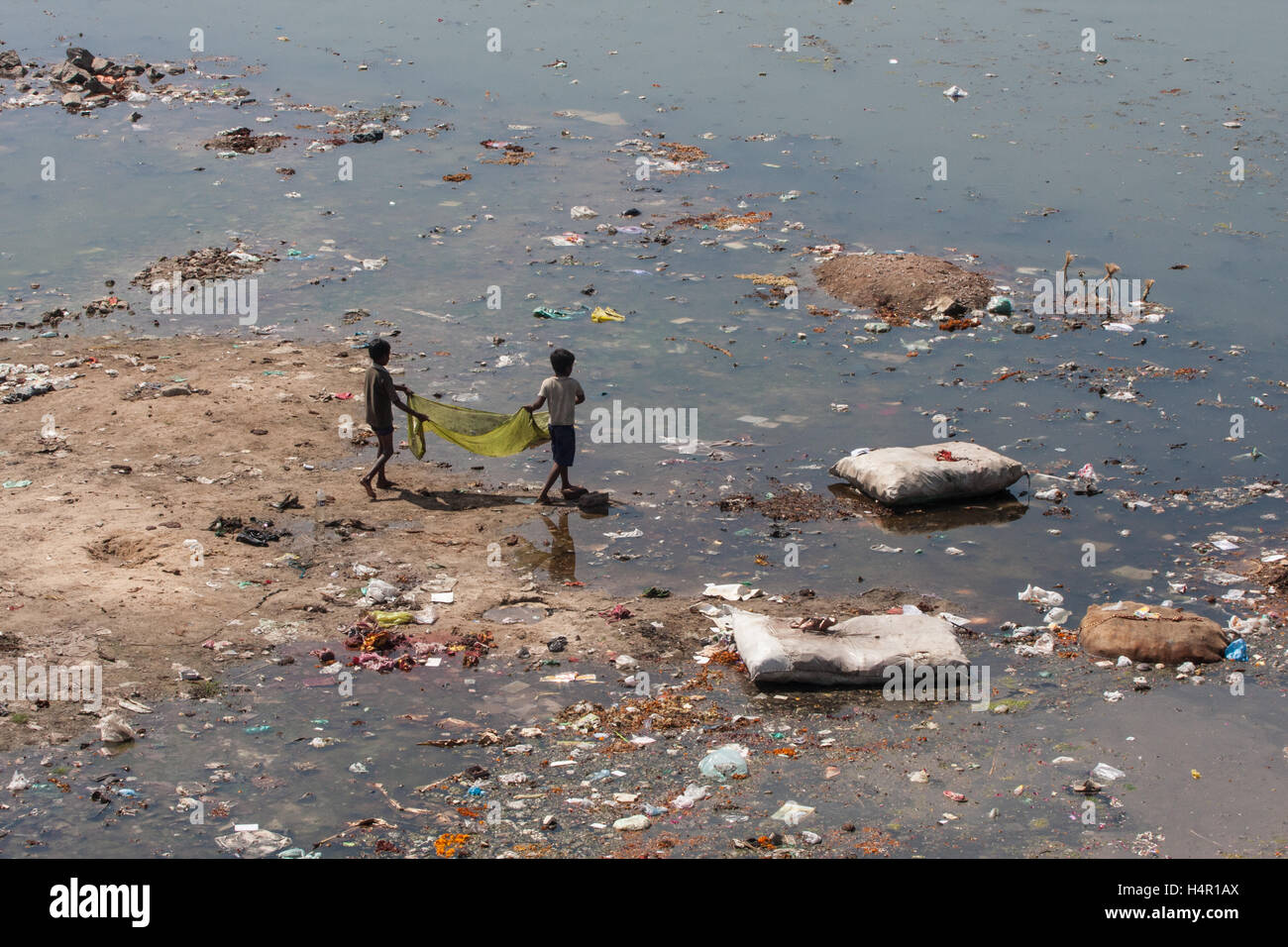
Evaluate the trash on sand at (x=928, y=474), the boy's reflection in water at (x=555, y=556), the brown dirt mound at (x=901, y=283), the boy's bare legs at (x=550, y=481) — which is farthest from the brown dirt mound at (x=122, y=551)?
the brown dirt mound at (x=901, y=283)

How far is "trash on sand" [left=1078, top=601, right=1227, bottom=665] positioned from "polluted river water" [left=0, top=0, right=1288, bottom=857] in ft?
0.56

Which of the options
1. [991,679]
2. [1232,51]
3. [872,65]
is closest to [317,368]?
[991,679]

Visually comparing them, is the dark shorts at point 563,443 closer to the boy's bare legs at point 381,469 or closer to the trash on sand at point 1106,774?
Answer: the boy's bare legs at point 381,469

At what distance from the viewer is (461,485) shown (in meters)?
8.09

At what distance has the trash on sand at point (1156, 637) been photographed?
6078 millimetres

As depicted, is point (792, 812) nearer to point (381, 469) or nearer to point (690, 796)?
point (690, 796)

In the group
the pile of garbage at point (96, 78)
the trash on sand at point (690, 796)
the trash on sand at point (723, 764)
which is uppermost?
the pile of garbage at point (96, 78)

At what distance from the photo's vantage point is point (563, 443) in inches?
307

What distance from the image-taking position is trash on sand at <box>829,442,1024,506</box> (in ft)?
25.0

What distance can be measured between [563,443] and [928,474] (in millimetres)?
2380

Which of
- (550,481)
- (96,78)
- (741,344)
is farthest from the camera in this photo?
(96,78)

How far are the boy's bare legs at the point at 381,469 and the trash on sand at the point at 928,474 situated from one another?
3.04 metres

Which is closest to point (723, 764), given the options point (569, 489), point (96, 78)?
point (569, 489)

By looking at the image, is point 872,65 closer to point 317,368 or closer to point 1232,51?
point 1232,51
